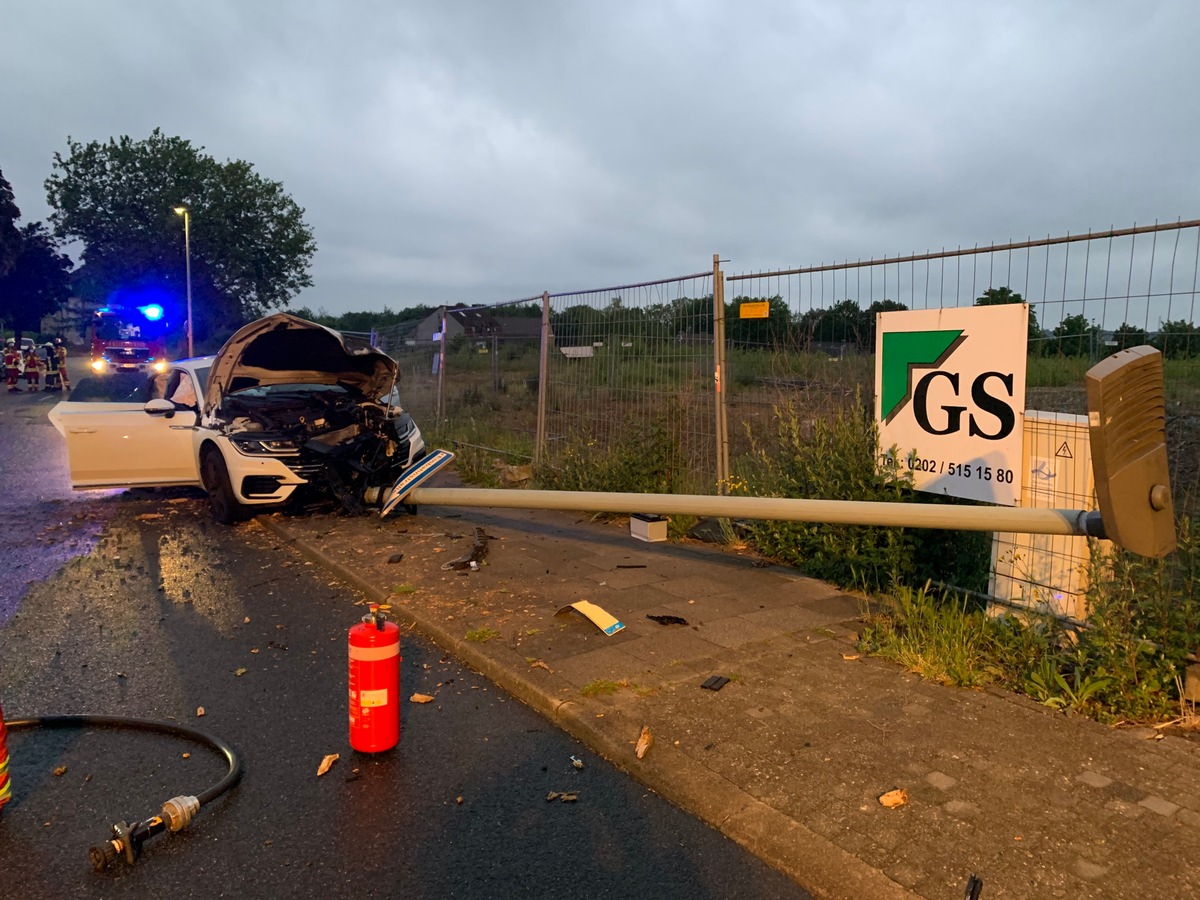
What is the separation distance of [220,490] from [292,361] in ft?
5.38

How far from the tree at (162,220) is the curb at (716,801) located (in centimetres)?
5664

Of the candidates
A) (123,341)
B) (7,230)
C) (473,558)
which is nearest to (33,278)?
(7,230)

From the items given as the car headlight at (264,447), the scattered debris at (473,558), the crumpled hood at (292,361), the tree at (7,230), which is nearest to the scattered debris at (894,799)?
the scattered debris at (473,558)

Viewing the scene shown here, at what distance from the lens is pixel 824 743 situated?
384 centimetres

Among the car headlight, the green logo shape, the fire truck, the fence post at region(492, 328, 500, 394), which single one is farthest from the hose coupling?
the fire truck

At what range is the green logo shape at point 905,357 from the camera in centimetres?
525

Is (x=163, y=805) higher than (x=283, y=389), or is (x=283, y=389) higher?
(x=283, y=389)

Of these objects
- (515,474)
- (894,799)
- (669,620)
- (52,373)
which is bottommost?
(894,799)

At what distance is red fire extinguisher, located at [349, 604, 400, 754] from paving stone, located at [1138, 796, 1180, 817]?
122 inches

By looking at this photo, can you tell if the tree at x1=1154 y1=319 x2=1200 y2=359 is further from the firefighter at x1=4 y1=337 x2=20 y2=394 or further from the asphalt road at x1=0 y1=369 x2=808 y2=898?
the firefighter at x1=4 y1=337 x2=20 y2=394

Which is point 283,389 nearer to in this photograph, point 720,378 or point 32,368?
point 720,378

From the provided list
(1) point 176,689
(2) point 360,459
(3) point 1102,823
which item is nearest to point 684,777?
(3) point 1102,823

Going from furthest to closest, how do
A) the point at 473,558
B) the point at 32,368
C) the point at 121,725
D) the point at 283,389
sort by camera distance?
the point at 32,368
the point at 283,389
the point at 473,558
the point at 121,725

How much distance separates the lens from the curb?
Result: 9.66 ft
